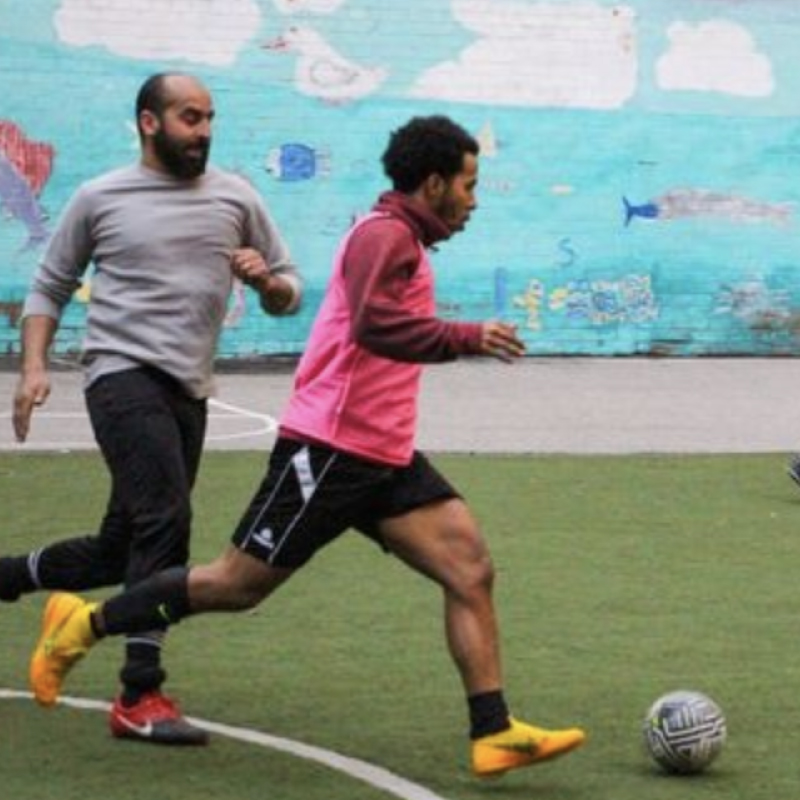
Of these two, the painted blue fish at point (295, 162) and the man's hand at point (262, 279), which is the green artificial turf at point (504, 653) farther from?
the painted blue fish at point (295, 162)

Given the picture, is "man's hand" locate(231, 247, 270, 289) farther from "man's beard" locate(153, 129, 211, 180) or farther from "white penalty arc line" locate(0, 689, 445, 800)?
"white penalty arc line" locate(0, 689, 445, 800)

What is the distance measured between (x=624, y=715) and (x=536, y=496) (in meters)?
6.04

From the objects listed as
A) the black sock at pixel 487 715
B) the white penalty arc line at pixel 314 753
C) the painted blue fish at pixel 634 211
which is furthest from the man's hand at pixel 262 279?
the painted blue fish at pixel 634 211

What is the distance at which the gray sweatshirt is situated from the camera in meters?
7.91

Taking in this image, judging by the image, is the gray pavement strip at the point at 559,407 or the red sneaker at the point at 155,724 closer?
the red sneaker at the point at 155,724

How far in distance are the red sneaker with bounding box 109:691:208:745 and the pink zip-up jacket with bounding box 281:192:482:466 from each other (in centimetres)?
95

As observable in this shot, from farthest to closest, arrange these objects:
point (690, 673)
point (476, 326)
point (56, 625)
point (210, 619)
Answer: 1. point (210, 619)
2. point (690, 673)
3. point (56, 625)
4. point (476, 326)

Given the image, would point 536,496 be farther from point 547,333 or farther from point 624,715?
point 547,333

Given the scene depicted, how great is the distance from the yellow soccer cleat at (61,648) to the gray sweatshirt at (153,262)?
0.70 meters

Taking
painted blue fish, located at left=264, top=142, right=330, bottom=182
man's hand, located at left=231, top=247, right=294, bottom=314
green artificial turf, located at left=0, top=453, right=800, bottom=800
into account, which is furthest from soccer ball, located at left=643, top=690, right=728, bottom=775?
painted blue fish, located at left=264, top=142, right=330, bottom=182

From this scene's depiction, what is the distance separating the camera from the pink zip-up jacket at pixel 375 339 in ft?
23.2

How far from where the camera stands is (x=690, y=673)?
8.97 meters

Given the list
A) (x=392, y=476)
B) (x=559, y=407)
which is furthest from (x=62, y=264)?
(x=559, y=407)

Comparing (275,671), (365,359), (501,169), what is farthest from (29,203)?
(365,359)
